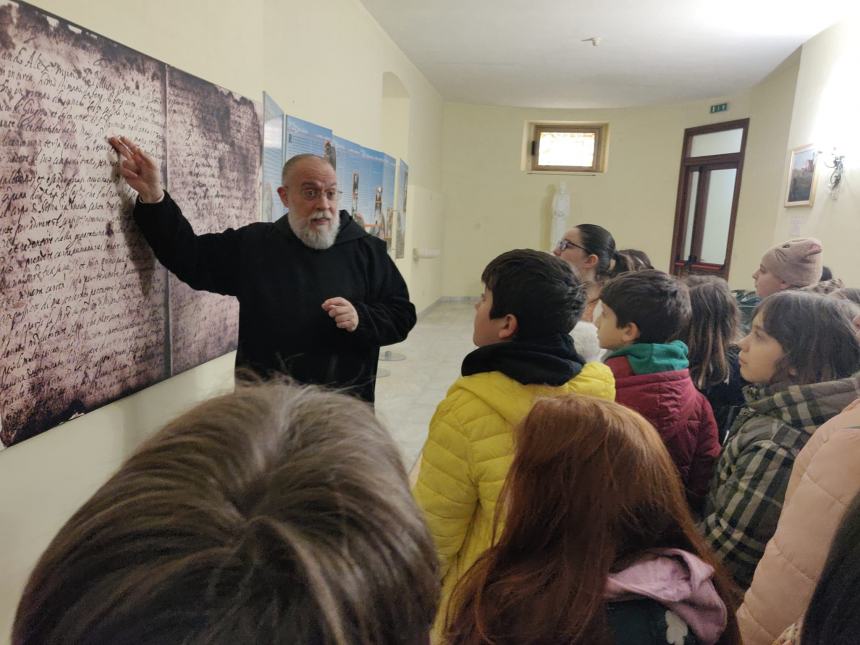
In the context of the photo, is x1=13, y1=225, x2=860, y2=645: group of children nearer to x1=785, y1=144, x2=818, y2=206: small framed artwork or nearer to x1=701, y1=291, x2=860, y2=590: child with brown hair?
x1=701, y1=291, x2=860, y2=590: child with brown hair

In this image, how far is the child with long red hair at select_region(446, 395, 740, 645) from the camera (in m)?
0.80

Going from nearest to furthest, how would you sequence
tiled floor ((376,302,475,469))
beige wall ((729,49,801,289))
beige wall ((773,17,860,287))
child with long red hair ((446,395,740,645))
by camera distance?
1. child with long red hair ((446,395,740,645))
2. tiled floor ((376,302,475,469))
3. beige wall ((773,17,860,287))
4. beige wall ((729,49,801,289))

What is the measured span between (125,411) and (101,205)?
58 cm

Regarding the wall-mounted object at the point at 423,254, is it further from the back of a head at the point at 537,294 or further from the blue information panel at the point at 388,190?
the back of a head at the point at 537,294

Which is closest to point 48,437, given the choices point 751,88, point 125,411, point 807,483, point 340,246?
point 125,411

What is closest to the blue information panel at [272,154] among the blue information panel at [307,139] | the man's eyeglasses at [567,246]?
the blue information panel at [307,139]

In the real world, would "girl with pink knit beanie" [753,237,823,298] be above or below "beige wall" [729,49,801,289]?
below

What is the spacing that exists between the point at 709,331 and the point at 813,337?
63cm

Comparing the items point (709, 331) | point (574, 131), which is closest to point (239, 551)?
point (709, 331)

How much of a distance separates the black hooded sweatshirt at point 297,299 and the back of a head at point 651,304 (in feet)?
2.71

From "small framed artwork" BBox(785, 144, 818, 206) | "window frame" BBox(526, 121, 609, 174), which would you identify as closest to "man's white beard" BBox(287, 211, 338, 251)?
"small framed artwork" BBox(785, 144, 818, 206)

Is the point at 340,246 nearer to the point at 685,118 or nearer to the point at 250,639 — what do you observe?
the point at 250,639

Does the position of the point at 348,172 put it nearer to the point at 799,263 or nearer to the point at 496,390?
the point at 799,263

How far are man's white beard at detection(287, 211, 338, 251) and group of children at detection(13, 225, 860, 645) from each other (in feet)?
2.89
